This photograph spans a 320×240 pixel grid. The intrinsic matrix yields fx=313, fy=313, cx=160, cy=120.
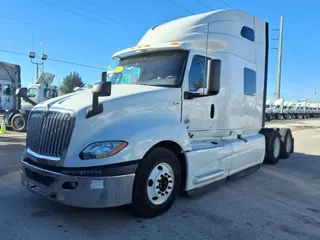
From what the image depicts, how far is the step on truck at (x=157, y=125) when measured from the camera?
12.8 ft

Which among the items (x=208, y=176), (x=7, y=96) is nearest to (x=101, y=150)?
(x=208, y=176)

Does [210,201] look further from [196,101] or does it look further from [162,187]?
[196,101]

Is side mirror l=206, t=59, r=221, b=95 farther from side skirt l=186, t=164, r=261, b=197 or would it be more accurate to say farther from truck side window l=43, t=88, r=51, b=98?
truck side window l=43, t=88, r=51, b=98

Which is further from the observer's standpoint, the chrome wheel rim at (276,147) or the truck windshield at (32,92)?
the truck windshield at (32,92)

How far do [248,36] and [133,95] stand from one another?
393 cm

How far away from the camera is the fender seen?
12.8ft

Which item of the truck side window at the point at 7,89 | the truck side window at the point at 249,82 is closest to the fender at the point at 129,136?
the truck side window at the point at 249,82

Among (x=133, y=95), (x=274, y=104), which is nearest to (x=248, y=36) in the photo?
(x=133, y=95)

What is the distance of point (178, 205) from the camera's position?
4.89 meters

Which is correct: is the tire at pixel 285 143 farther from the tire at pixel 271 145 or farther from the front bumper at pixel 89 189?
the front bumper at pixel 89 189

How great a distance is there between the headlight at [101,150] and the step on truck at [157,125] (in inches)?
0.5

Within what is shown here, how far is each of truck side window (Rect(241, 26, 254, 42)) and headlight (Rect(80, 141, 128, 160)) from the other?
4361mm

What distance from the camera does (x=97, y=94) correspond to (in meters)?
3.91

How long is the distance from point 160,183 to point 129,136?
0.90 metres
